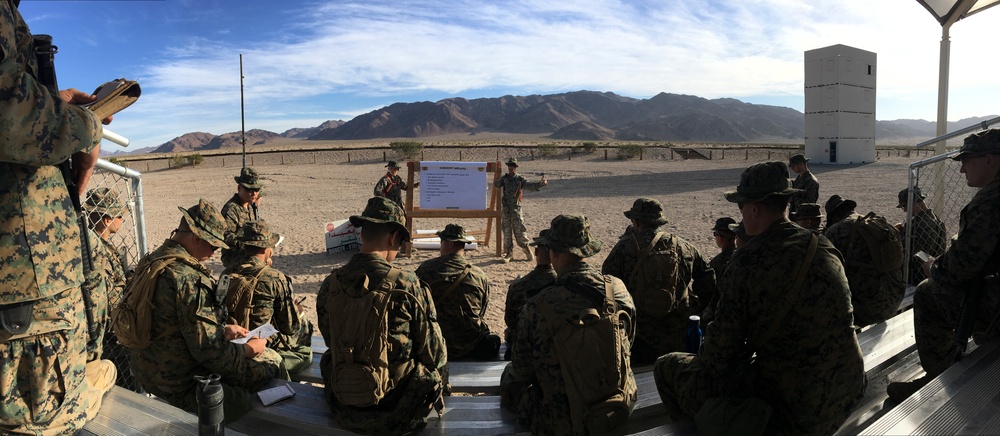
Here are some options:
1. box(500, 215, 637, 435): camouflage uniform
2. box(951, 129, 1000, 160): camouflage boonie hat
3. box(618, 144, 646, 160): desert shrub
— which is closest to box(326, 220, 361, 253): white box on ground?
box(500, 215, 637, 435): camouflage uniform

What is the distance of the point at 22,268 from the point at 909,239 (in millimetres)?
7639

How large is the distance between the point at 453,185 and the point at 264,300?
7.28m

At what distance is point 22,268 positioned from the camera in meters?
2.30

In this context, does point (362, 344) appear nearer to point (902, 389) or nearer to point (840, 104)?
point (902, 389)

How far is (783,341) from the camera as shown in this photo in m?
3.09

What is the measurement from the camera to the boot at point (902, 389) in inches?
140

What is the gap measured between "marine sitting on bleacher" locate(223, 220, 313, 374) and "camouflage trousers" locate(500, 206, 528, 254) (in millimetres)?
6733

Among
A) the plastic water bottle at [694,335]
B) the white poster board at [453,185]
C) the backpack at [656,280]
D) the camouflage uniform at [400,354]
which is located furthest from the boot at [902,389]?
the white poster board at [453,185]

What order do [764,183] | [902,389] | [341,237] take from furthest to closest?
[341,237] → [902,389] → [764,183]

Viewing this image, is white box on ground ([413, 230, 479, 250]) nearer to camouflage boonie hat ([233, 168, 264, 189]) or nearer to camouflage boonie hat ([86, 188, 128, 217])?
camouflage boonie hat ([233, 168, 264, 189])

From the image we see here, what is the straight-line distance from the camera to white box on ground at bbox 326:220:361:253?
467 inches

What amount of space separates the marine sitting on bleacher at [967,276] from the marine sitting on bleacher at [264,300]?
170 inches

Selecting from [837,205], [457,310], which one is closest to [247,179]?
[457,310]

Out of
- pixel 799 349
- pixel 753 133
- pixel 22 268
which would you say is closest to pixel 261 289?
pixel 22 268
